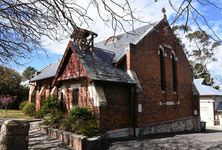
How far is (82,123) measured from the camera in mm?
15797

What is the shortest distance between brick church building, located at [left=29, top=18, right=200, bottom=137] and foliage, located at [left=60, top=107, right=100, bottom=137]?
1.92 feet

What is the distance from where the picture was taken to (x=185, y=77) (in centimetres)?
2642

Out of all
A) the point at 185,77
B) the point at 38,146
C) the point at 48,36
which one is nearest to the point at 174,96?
the point at 185,77

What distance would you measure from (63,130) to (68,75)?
5.27m

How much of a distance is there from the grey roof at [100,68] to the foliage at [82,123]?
230cm

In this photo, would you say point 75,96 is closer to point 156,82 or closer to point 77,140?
point 156,82

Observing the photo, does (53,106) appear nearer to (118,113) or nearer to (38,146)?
(118,113)

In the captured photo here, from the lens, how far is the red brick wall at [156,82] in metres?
20.4

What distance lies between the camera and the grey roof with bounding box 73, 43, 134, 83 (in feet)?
57.5

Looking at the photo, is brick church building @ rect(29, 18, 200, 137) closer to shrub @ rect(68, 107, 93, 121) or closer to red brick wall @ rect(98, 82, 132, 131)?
red brick wall @ rect(98, 82, 132, 131)

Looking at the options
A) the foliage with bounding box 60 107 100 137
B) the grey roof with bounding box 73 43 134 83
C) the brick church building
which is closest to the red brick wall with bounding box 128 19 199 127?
the brick church building

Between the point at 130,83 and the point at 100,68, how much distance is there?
A: 240cm

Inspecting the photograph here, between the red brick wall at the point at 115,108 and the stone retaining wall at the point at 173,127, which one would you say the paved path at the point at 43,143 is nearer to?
the red brick wall at the point at 115,108

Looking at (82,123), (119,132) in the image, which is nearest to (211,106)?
(119,132)
